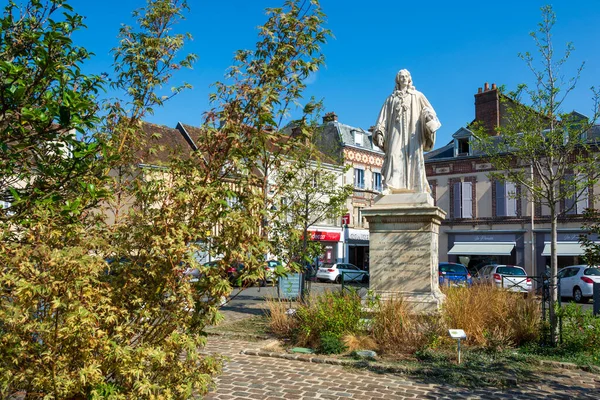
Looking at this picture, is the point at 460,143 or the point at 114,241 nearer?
the point at 114,241

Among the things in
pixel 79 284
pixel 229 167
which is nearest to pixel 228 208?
pixel 229 167

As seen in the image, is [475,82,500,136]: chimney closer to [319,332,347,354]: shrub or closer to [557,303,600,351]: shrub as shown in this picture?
[557,303,600,351]: shrub

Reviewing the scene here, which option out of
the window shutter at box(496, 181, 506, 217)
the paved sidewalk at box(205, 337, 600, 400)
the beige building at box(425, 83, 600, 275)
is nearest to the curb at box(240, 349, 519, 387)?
the paved sidewalk at box(205, 337, 600, 400)

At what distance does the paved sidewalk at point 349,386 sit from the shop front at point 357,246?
119 feet

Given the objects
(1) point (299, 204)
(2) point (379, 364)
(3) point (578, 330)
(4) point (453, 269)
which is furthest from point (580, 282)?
(1) point (299, 204)

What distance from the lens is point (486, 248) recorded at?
35.9 meters

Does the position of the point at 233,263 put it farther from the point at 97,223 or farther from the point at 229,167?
the point at 97,223

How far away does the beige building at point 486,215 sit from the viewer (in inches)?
1346

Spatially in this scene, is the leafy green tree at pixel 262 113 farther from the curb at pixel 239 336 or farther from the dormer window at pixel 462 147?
the dormer window at pixel 462 147

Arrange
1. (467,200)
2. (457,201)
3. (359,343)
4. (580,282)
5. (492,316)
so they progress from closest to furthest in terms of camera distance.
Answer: (359,343) → (492,316) → (580,282) → (467,200) → (457,201)

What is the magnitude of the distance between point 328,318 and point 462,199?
3139cm

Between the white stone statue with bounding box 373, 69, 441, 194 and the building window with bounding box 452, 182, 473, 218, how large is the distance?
1154 inches

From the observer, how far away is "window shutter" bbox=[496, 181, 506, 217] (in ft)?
117

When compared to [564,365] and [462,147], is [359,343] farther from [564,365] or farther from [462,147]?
[462,147]
